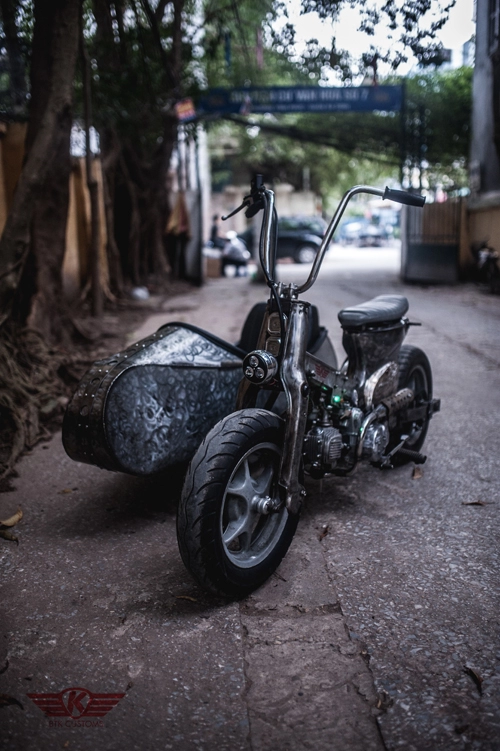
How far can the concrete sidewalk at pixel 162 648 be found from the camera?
185cm

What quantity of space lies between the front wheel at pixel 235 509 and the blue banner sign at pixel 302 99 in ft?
44.1

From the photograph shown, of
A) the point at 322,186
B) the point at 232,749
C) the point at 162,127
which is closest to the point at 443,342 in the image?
the point at 232,749

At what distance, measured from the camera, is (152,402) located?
3088 mm

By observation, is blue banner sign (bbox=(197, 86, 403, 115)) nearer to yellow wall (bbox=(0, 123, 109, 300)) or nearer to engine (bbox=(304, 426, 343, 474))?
yellow wall (bbox=(0, 123, 109, 300))

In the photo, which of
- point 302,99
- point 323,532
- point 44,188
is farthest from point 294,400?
point 302,99

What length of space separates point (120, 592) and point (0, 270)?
327 cm

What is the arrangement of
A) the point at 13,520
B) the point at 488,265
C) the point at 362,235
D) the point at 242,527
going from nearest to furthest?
the point at 242,527
the point at 13,520
the point at 488,265
the point at 362,235

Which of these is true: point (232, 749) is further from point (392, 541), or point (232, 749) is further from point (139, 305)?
point (139, 305)

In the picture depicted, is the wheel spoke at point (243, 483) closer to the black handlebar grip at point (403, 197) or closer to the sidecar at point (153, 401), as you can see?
the sidecar at point (153, 401)

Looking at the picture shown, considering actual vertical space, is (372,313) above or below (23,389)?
above

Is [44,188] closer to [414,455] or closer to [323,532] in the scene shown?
[414,455]

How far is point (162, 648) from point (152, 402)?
1182 millimetres

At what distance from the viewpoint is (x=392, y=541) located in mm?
2920

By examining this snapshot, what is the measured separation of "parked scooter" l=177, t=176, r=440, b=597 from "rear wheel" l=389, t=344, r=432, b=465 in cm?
22
